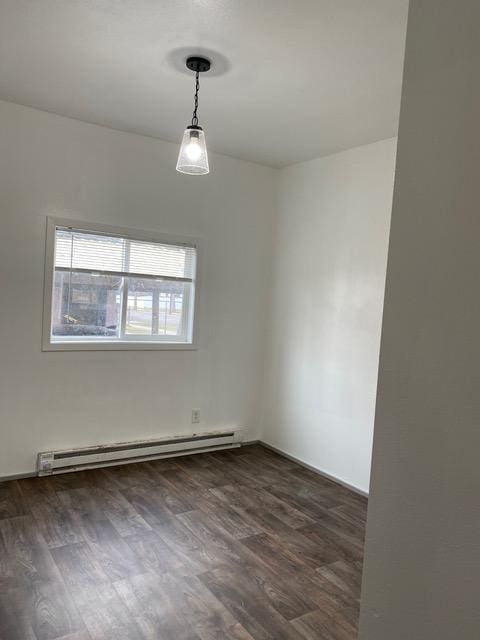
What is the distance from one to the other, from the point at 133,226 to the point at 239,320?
1331 millimetres

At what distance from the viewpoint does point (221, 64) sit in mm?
2492

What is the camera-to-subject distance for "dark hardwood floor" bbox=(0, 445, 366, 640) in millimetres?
2057

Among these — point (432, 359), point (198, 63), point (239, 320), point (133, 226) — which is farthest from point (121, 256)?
point (432, 359)

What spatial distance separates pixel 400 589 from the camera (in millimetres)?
872

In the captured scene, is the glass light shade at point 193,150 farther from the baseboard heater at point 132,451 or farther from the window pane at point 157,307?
the baseboard heater at point 132,451

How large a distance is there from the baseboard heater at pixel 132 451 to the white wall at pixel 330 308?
0.56 metres

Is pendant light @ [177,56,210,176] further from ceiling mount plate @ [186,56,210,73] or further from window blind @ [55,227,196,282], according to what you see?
window blind @ [55,227,196,282]

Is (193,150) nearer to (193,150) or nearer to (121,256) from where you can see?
(193,150)

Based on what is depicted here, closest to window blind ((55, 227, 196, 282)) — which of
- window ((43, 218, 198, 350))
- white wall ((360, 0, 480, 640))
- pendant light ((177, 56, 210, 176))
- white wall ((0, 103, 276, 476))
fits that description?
window ((43, 218, 198, 350))

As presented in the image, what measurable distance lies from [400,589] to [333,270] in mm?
3224

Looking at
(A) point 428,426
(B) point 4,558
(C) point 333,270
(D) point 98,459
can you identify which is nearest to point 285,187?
(C) point 333,270

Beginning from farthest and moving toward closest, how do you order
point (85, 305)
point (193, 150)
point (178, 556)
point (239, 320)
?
point (239, 320), point (85, 305), point (178, 556), point (193, 150)

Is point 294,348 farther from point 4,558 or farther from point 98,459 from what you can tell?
point 4,558

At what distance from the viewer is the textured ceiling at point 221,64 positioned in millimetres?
2045
